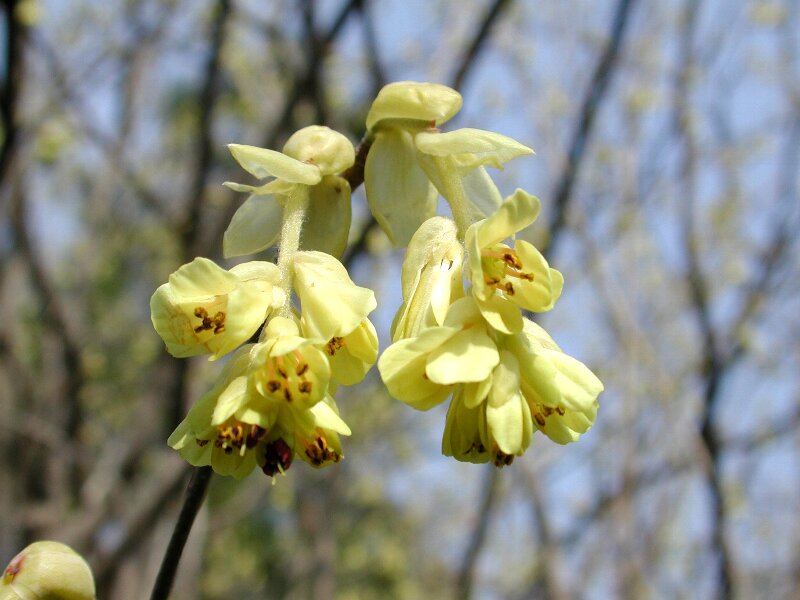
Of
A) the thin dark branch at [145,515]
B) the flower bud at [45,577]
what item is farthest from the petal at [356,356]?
the thin dark branch at [145,515]

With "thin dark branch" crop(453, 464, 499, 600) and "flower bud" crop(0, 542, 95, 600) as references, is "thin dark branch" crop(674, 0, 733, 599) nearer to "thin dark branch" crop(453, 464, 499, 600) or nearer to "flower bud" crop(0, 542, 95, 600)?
"thin dark branch" crop(453, 464, 499, 600)

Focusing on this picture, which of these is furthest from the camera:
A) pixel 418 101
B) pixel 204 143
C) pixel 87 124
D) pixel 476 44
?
pixel 87 124

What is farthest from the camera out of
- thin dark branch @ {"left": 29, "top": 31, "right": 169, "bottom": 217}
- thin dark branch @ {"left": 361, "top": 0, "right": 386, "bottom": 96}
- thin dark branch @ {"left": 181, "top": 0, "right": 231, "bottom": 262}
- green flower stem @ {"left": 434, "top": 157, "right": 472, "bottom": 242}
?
thin dark branch @ {"left": 29, "top": 31, "right": 169, "bottom": 217}

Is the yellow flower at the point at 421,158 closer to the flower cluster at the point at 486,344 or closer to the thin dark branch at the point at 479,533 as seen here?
the flower cluster at the point at 486,344

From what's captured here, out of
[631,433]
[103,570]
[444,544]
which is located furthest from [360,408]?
[444,544]

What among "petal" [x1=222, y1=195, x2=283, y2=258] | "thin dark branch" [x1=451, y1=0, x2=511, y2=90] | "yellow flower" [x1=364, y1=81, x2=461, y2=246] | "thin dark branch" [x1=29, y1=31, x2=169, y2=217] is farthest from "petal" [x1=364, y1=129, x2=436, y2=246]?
"thin dark branch" [x1=29, y1=31, x2=169, y2=217]

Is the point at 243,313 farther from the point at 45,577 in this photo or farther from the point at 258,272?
the point at 45,577

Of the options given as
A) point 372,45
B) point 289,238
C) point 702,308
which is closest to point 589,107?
point 372,45
